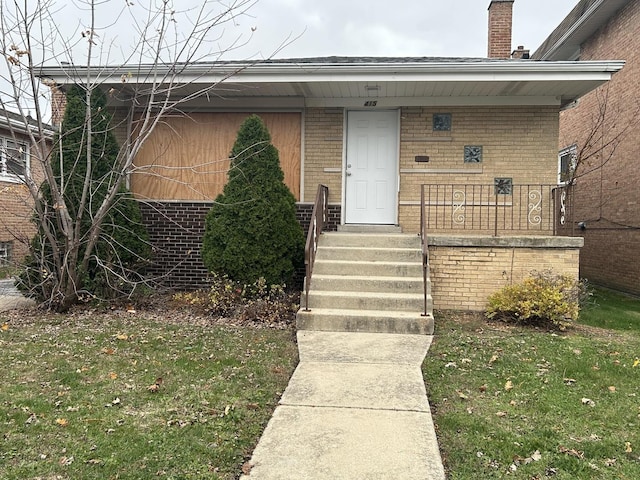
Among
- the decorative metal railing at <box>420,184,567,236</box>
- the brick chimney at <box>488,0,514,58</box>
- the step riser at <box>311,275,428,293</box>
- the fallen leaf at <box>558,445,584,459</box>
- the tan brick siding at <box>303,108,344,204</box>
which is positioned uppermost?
the brick chimney at <box>488,0,514,58</box>

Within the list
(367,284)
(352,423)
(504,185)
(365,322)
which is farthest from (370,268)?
(352,423)

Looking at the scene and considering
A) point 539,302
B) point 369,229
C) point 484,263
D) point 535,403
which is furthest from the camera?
point 369,229

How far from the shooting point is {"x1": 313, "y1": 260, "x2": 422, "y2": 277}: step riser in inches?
273

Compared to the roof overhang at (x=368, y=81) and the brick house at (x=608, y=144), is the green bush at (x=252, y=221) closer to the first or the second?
the roof overhang at (x=368, y=81)

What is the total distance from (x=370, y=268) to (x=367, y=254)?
0.42 meters

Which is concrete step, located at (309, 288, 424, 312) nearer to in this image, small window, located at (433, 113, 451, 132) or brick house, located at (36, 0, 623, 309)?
brick house, located at (36, 0, 623, 309)

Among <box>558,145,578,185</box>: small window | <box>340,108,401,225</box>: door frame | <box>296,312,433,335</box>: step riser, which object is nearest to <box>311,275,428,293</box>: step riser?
<box>296,312,433,335</box>: step riser

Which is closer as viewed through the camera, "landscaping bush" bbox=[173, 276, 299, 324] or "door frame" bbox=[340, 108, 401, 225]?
"landscaping bush" bbox=[173, 276, 299, 324]

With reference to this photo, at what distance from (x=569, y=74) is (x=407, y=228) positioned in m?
3.46

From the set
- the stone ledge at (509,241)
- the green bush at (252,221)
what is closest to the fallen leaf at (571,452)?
the stone ledge at (509,241)

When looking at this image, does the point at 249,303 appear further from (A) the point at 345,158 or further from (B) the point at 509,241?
(B) the point at 509,241

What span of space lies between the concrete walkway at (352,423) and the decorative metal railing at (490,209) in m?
4.02

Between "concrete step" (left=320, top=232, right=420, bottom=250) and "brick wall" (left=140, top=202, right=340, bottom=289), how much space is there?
3.43 feet

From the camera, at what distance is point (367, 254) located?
24.2 ft
